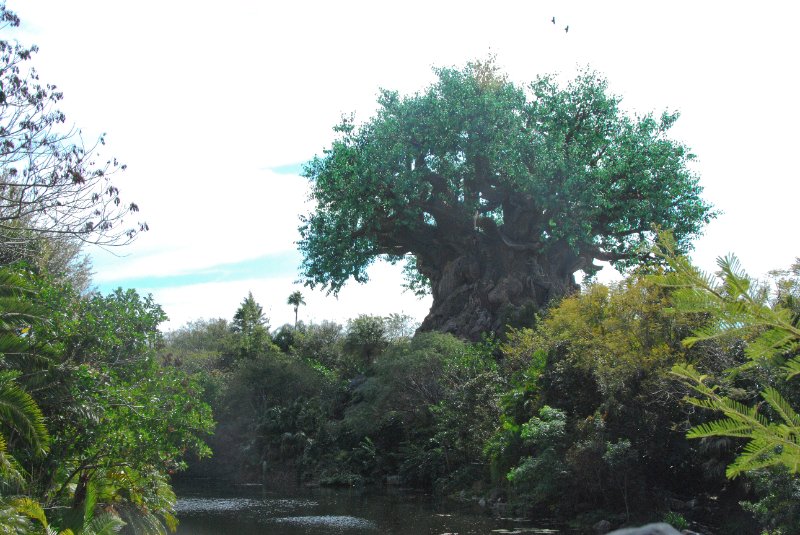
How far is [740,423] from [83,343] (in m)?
12.0

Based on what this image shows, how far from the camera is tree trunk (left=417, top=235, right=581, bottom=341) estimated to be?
1312 inches

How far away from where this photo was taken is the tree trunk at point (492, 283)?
1312 inches

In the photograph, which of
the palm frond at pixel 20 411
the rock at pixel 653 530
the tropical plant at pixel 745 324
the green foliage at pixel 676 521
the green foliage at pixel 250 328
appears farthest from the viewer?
the green foliage at pixel 250 328

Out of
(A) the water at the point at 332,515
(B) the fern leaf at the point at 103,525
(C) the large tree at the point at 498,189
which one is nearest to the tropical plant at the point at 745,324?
(B) the fern leaf at the point at 103,525

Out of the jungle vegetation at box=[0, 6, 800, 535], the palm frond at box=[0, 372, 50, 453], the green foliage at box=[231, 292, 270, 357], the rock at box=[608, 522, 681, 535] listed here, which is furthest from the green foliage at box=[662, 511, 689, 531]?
the green foliage at box=[231, 292, 270, 357]

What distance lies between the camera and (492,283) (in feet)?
113

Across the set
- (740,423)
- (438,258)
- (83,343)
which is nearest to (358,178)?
(438,258)

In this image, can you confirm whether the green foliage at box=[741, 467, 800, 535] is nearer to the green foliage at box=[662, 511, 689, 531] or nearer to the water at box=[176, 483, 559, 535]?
the green foliage at box=[662, 511, 689, 531]

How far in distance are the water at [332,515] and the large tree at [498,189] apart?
10225 mm

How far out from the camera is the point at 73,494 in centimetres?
1359

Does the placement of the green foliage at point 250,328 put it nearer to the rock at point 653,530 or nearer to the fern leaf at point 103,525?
the fern leaf at point 103,525

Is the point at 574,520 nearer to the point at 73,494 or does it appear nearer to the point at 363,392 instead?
the point at 73,494

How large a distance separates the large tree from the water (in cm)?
1022

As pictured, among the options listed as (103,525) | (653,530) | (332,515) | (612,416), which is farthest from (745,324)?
(332,515)
